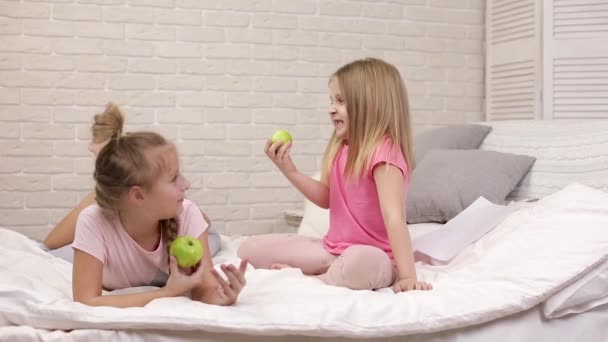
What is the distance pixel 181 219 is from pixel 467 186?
4.10 feet

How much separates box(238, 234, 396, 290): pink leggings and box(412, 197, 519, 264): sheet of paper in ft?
0.97

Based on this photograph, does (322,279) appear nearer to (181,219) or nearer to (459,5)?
(181,219)

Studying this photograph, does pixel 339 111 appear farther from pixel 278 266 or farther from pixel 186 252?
pixel 186 252

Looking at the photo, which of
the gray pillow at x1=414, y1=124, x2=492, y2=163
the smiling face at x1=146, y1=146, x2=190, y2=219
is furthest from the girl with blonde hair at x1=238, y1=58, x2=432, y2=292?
the gray pillow at x1=414, y1=124, x2=492, y2=163

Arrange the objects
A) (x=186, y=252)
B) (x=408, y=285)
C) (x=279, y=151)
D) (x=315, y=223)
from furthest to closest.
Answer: (x=315, y=223) → (x=279, y=151) → (x=408, y=285) → (x=186, y=252)

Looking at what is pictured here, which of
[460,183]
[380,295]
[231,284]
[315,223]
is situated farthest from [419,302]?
[315,223]

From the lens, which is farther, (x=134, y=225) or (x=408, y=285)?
(x=408, y=285)

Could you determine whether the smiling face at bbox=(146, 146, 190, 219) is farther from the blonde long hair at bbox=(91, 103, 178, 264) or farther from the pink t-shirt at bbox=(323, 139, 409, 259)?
the pink t-shirt at bbox=(323, 139, 409, 259)

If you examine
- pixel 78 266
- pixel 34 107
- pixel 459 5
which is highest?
pixel 459 5

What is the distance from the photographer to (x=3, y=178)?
3.84 metres

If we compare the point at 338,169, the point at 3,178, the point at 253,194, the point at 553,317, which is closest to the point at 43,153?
the point at 3,178

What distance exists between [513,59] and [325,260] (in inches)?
93.0

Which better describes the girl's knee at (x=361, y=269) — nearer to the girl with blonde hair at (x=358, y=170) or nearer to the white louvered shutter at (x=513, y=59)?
the girl with blonde hair at (x=358, y=170)

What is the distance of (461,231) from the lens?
8.38ft
